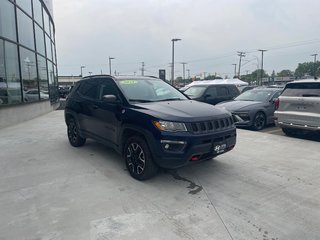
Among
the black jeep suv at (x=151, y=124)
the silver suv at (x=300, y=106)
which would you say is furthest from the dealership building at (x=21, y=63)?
the silver suv at (x=300, y=106)

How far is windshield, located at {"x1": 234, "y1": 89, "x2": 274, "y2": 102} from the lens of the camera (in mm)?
9633

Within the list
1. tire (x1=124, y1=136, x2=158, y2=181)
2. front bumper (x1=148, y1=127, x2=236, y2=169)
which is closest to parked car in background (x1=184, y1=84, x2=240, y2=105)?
tire (x1=124, y1=136, x2=158, y2=181)

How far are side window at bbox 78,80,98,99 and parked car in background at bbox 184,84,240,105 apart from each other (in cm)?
663

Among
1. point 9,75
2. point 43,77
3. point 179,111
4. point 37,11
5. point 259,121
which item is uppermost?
point 37,11

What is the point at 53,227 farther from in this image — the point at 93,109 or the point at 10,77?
the point at 10,77

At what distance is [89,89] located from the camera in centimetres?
567

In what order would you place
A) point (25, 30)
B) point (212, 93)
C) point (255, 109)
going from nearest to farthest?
point (255, 109) < point (212, 93) < point (25, 30)

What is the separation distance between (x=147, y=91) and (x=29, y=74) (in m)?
9.52

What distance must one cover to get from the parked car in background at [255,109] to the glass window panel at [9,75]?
7.98 m

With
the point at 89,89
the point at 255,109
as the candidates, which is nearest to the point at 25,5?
the point at 89,89

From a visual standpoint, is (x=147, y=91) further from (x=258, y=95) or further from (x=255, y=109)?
(x=258, y=95)

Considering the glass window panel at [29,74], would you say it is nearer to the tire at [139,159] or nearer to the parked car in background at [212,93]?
the parked car in background at [212,93]

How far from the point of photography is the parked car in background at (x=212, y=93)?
1182 centimetres

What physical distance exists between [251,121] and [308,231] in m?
6.05
